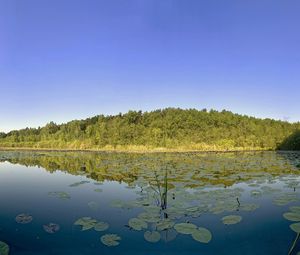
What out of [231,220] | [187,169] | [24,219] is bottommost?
[24,219]

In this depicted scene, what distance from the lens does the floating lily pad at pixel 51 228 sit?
4.67m

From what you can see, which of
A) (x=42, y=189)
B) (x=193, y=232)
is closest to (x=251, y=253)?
(x=193, y=232)

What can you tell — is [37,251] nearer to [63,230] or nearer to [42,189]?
[63,230]

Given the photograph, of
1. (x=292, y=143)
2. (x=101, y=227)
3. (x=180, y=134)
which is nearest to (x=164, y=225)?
(x=101, y=227)

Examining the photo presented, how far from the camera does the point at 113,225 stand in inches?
193

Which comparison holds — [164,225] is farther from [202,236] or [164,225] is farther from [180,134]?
[180,134]

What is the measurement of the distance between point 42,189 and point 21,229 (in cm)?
419

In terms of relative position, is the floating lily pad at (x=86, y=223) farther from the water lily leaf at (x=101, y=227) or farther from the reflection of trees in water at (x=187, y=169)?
the reflection of trees in water at (x=187, y=169)

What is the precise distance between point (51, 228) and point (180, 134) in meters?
47.2

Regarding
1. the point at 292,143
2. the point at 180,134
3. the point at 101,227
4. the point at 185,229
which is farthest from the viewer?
the point at 180,134

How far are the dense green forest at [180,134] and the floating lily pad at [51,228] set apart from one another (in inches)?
1531

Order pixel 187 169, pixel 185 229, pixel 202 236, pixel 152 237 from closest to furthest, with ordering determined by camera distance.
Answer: pixel 202 236 < pixel 152 237 < pixel 185 229 < pixel 187 169

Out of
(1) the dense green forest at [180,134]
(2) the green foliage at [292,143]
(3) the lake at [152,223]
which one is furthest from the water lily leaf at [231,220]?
(1) the dense green forest at [180,134]

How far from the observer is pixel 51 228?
15.7 ft
